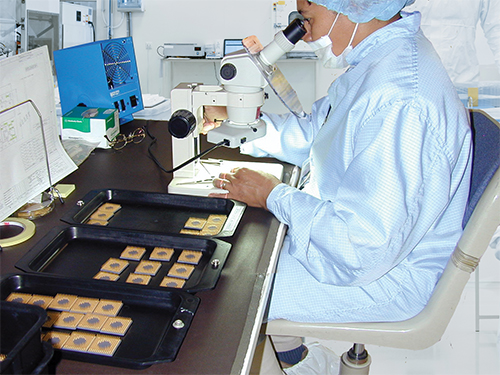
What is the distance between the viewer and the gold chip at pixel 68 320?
76cm

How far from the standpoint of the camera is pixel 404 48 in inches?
43.8

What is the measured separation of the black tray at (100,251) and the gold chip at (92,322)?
14 cm

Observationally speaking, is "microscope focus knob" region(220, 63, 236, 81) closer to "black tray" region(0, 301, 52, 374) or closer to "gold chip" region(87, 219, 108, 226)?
"gold chip" region(87, 219, 108, 226)

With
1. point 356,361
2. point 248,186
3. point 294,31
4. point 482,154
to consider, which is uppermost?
point 294,31

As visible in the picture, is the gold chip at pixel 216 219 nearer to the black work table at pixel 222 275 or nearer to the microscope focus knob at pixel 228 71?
the black work table at pixel 222 275

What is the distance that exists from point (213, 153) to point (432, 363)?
1.19 m

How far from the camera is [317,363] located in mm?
1772

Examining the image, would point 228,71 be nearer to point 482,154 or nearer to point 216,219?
point 216,219

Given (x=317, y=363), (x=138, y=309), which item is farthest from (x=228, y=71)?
(x=317, y=363)

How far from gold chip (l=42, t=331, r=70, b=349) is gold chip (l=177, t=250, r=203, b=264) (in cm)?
29

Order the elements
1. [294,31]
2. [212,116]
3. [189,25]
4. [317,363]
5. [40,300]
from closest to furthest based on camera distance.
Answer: [40,300] → [294,31] → [212,116] → [317,363] → [189,25]

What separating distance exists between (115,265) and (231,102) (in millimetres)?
503

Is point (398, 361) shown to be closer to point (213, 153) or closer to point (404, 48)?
point (213, 153)

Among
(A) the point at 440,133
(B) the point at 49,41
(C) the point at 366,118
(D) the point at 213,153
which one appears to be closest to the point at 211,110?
(D) the point at 213,153
